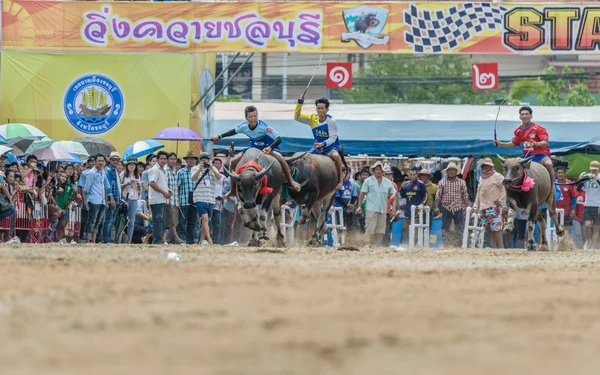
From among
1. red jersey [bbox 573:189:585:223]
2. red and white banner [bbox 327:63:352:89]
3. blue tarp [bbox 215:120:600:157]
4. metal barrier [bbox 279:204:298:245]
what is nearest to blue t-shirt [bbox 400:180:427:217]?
metal barrier [bbox 279:204:298:245]

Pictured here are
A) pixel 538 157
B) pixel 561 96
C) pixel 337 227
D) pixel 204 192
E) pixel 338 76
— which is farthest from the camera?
pixel 561 96

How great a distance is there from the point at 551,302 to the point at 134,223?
14.3 meters

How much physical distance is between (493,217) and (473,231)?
23.4 inches

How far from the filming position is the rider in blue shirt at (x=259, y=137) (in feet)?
54.4

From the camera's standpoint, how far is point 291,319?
6.88 m

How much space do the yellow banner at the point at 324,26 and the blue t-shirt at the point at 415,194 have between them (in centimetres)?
320

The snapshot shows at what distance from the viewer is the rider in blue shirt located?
1658cm

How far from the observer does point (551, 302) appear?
8.24 m

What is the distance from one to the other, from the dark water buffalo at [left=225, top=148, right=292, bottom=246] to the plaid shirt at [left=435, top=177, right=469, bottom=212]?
6694 mm

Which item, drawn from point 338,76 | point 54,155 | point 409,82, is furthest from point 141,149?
point 409,82

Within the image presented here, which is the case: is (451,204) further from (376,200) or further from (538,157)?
(538,157)

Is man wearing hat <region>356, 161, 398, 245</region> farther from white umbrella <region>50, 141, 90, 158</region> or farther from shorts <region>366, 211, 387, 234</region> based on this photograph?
white umbrella <region>50, 141, 90, 158</region>

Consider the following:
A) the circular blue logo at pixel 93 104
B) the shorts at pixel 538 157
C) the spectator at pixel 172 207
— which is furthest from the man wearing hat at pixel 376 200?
the circular blue logo at pixel 93 104

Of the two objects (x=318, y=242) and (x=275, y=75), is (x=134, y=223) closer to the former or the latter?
(x=318, y=242)
